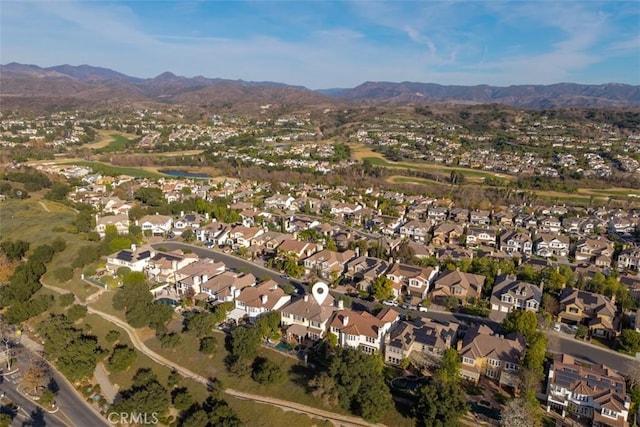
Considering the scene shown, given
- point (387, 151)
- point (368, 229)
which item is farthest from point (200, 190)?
point (387, 151)

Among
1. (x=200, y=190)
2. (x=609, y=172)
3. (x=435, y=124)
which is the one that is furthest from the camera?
(x=435, y=124)

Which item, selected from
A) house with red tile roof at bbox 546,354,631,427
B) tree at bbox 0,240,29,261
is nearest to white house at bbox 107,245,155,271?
tree at bbox 0,240,29,261

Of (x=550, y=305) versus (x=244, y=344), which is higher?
(x=550, y=305)

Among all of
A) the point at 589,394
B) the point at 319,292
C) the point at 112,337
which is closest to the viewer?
the point at 589,394

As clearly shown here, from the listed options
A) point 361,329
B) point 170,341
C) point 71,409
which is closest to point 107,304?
point 170,341

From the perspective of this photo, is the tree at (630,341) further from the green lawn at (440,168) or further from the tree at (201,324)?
the green lawn at (440,168)

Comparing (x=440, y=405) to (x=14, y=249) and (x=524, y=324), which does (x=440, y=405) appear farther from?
(x=14, y=249)

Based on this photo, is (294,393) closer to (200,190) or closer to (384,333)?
(384,333)
